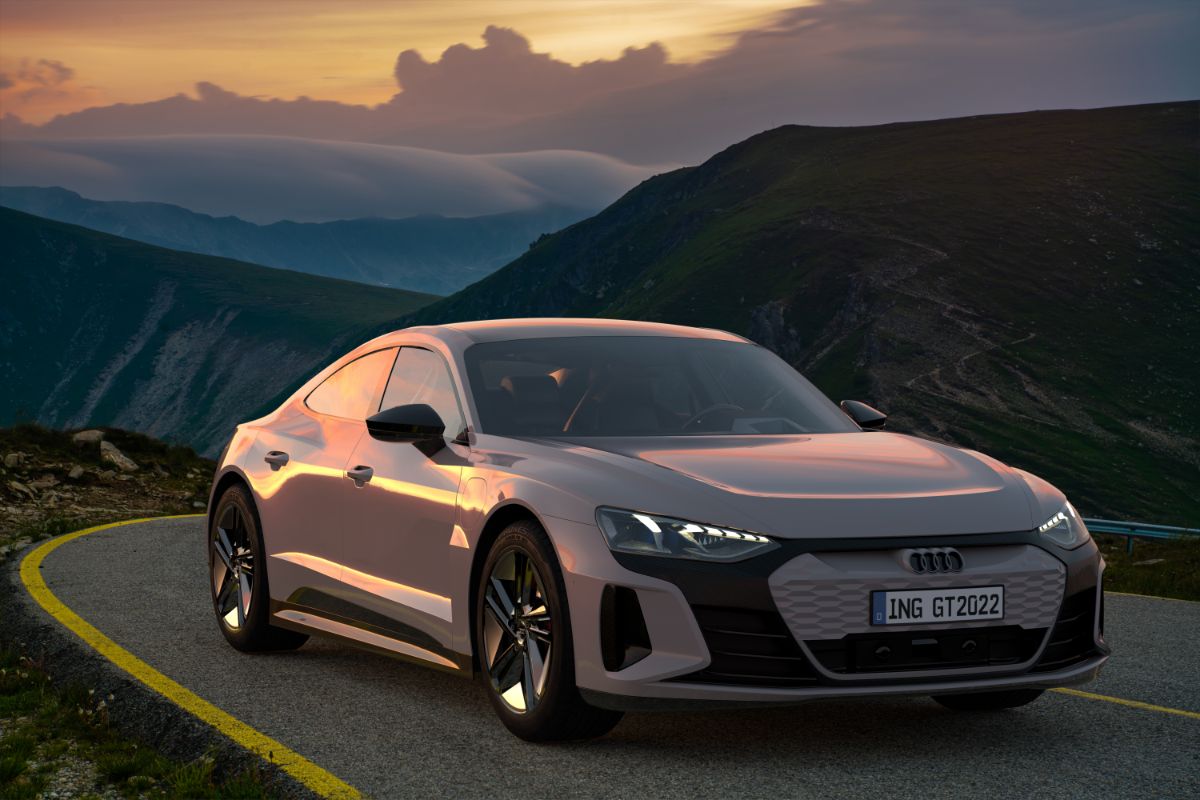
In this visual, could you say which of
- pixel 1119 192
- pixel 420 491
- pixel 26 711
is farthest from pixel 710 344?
pixel 1119 192

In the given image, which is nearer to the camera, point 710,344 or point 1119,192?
point 710,344

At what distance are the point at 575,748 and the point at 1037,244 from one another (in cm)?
14809

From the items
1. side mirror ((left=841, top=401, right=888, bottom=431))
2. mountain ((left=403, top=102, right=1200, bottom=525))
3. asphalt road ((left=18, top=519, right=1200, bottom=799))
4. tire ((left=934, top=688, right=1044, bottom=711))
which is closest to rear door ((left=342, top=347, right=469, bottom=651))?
asphalt road ((left=18, top=519, right=1200, bottom=799))

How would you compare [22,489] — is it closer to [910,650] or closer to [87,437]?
[87,437]

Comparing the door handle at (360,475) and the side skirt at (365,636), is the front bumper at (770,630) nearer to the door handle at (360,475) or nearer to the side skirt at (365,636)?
the side skirt at (365,636)

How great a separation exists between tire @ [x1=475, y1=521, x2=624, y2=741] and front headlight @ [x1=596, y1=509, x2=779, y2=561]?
0.30 metres

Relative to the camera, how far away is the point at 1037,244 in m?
145

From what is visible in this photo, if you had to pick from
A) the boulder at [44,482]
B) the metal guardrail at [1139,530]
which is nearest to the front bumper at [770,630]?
the boulder at [44,482]

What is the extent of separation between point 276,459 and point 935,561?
12.4 ft

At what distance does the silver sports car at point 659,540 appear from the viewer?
4773mm

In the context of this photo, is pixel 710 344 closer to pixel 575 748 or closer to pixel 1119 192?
pixel 575 748

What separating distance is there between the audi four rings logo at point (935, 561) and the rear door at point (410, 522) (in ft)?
5.92

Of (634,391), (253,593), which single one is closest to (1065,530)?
(634,391)

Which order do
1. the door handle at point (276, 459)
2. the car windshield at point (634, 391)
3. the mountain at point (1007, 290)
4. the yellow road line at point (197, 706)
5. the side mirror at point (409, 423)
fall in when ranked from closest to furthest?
the yellow road line at point (197, 706), the side mirror at point (409, 423), the car windshield at point (634, 391), the door handle at point (276, 459), the mountain at point (1007, 290)
